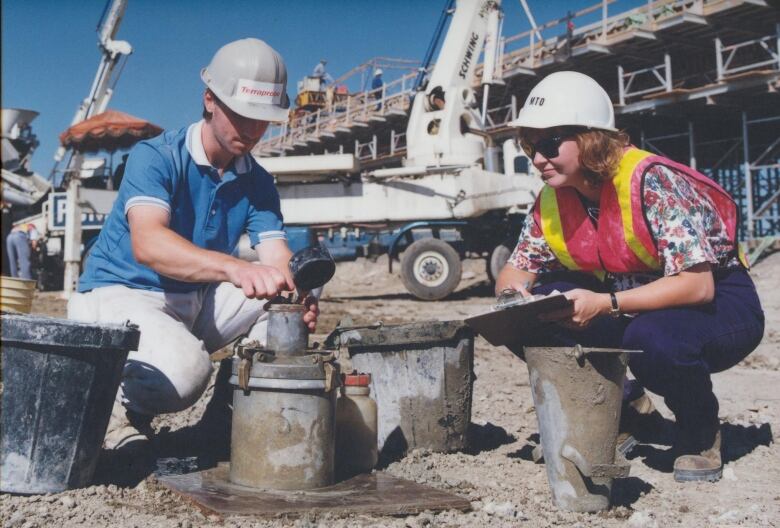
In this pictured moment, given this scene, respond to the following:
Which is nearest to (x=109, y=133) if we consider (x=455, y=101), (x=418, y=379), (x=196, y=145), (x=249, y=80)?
(x=455, y=101)

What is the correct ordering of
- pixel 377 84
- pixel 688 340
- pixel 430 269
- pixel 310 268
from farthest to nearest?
pixel 377 84 < pixel 430 269 < pixel 688 340 < pixel 310 268

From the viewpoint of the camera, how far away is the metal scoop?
9.23 ft

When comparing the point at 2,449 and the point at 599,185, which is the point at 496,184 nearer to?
the point at 599,185

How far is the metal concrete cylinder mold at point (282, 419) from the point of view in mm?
2719

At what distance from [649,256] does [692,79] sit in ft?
62.4

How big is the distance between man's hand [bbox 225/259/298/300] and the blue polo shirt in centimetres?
51

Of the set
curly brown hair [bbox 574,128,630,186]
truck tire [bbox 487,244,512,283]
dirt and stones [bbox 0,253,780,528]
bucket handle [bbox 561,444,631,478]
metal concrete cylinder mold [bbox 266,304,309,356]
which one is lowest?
dirt and stones [bbox 0,253,780,528]

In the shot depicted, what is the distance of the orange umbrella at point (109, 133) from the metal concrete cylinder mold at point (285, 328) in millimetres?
18513

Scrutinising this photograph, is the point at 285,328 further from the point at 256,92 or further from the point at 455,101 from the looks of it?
the point at 455,101

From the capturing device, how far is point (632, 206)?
2.98 metres

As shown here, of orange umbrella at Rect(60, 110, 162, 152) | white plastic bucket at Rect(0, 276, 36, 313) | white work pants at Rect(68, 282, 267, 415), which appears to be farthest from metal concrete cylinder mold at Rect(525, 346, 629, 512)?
orange umbrella at Rect(60, 110, 162, 152)

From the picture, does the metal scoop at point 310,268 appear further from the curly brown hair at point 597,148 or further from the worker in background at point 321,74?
the worker in background at point 321,74

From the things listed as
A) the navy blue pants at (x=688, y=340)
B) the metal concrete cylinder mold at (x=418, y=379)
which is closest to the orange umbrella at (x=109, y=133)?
the metal concrete cylinder mold at (x=418, y=379)

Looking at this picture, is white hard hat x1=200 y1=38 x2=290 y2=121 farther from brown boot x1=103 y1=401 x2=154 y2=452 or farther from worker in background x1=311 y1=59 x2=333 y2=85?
worker in background x1=311 y1=59 x2=333 y2=85
